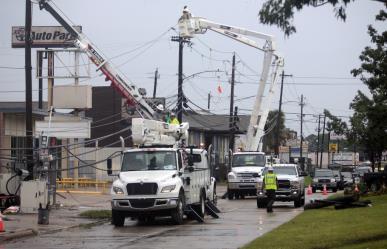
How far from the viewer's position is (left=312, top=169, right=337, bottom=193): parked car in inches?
2058

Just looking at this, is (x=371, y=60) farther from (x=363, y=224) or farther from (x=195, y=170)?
(x=363, y=224)

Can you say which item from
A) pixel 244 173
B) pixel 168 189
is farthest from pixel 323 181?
pixel 168 189

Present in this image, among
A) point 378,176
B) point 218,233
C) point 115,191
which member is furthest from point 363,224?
point 378,176

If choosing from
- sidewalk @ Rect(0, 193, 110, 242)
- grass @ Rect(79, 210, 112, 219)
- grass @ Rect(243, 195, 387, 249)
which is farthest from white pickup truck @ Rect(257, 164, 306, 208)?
grass @ Rect(243, 195, 387, 249)

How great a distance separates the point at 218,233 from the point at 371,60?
17.0 m

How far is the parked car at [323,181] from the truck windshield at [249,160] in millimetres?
13907

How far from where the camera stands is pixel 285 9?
1082 cm

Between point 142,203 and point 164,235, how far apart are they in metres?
3.00

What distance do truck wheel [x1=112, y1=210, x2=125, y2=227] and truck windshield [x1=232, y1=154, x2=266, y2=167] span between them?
17.6 m

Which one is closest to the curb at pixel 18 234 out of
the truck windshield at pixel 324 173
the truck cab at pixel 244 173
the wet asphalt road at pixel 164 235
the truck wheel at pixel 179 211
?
the wet asphalt road at pixel 164 235

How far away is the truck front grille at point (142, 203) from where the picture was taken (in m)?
21.7

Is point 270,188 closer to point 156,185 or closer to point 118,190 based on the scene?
point 156,185

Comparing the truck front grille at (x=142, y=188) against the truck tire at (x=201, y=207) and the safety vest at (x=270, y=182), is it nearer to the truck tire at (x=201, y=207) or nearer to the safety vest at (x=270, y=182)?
the truck tire at (x=201, y=207)

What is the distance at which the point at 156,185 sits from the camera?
71.1 feet
